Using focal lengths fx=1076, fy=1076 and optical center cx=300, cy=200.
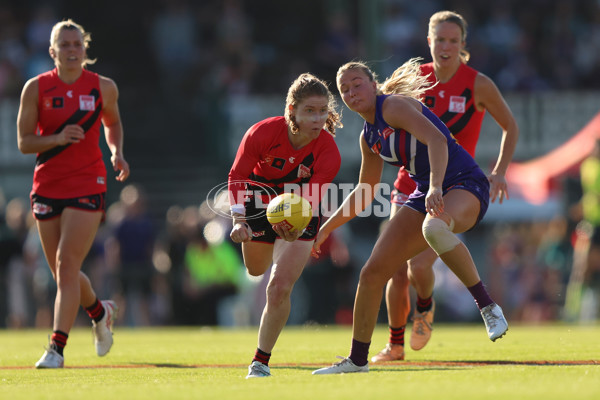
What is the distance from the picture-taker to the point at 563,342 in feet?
33.4

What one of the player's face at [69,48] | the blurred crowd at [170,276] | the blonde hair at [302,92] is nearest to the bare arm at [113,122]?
the player's face at [69,48]

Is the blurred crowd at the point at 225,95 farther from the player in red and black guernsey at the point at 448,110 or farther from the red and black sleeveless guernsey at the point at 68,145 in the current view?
the player in red and black guernsey at the point at 448,110

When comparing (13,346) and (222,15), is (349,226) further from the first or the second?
(13,346)

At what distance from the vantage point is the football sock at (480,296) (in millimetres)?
7180

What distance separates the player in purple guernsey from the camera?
707 centimetres

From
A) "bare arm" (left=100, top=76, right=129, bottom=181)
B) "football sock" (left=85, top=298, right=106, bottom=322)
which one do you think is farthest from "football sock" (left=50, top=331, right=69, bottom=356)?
"bare arm" (left=100, top=76, right=129, bottom=181)

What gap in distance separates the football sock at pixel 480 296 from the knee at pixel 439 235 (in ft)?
1.17

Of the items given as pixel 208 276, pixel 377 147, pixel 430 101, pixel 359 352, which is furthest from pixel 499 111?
pixel 208 276

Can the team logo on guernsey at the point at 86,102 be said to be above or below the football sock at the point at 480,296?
above

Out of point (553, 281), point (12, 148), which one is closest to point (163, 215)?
point (12, 148)

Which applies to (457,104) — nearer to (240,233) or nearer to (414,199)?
(414,199)

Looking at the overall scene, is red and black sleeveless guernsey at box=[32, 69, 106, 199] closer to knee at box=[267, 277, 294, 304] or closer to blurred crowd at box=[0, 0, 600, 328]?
knee at box=[267, 277, 294, 304]

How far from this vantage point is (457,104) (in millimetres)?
8648

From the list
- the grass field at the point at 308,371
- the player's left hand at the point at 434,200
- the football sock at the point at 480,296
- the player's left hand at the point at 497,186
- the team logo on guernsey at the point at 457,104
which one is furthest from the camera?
the team logo on guernsey at the point at 457,104
